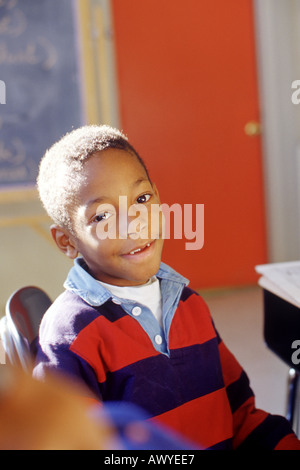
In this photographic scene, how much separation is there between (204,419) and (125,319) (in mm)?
180

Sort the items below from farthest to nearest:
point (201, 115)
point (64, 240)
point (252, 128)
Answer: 1. point (252, 128)
2. point (201, 115)
3. point (64, 240)

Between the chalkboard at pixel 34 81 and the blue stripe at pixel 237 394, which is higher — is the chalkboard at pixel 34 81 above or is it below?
above

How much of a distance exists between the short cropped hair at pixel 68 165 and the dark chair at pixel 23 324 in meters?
0.13

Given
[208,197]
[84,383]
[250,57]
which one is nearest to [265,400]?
[84,383]

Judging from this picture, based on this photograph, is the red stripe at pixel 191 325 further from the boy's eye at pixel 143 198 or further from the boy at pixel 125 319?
the boy's eye at pixel 143 198

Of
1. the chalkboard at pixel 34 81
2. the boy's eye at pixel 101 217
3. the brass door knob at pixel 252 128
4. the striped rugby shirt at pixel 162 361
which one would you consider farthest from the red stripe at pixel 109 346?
the brass door knob at pixel 252 128

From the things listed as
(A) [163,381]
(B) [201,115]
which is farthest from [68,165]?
(B) [201,115]

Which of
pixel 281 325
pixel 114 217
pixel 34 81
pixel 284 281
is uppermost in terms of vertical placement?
pixel 34 81

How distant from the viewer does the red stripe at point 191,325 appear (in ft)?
2.44

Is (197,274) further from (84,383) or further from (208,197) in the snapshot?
(84,383)

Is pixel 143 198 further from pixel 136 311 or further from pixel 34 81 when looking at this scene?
pixel 34 81

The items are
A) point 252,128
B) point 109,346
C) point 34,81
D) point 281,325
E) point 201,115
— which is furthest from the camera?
point 252,128

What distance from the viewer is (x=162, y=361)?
0.70 meters

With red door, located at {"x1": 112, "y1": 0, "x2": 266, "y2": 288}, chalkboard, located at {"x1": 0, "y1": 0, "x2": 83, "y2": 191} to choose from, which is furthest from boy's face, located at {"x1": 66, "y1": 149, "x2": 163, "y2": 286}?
red door, located at {"x1": 112, "y1": 0, "x2": 266, "y2": 288}
